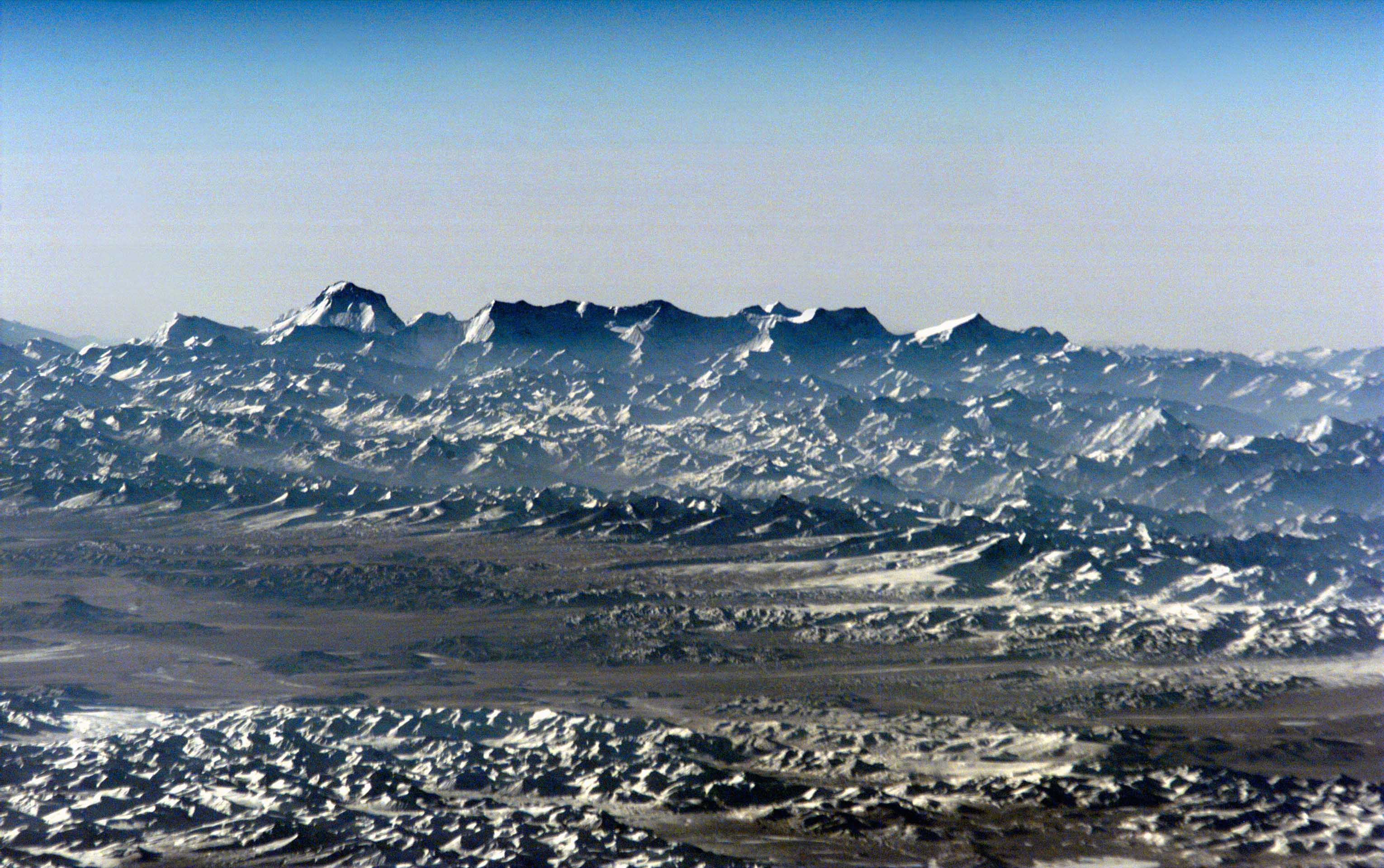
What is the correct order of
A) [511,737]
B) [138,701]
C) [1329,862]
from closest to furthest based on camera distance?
[1329,862], [511,737], [138,701]

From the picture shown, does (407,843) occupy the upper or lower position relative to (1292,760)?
upper

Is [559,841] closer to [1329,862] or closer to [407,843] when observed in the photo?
[407,843]

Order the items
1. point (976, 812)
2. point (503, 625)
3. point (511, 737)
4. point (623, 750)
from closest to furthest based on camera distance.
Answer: point (976, 812) → point (623, 750) → point (511, 737) → point (503, 625)

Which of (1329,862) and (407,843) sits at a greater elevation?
(407,843)

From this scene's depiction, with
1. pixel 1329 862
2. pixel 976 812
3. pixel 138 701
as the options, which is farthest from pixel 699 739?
pixel 138 701

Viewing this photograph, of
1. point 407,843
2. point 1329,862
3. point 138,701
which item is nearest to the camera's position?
point 407,843

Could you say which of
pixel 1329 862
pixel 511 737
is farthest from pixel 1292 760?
pixel 511 737

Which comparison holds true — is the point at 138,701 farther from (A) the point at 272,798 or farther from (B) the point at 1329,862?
(B) the point at 1329,862

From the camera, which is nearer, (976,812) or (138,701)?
(976,812)

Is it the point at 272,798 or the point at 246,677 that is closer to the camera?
the point at 272,798
